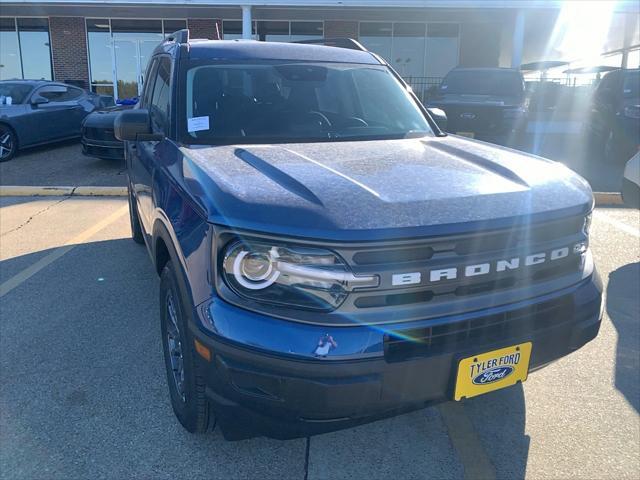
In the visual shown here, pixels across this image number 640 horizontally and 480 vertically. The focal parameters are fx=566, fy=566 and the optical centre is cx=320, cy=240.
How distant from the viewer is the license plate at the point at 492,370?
85.8 inches

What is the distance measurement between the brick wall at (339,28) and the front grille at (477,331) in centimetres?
1679

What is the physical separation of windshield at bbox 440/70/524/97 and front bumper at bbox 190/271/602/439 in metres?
9.04

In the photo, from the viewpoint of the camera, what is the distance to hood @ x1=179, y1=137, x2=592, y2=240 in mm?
2098

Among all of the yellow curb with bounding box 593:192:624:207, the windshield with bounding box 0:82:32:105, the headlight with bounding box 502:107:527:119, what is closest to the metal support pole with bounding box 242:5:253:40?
the windshield with bounding box 0:82:32:105

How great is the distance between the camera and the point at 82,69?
18141mm

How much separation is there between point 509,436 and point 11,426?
98.2 inches

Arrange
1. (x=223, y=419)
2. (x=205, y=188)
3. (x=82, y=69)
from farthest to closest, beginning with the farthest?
(x=82, y=69), (x=205, y=188), (x=223, y=419)

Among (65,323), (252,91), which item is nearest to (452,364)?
(252,91)

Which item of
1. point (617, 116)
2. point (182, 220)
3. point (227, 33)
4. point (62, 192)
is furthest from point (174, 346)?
point (227, 33)

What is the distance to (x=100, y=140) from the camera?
30.9 feet

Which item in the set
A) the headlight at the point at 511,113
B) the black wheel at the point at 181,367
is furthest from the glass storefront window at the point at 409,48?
the black wheel at the point at 181,367

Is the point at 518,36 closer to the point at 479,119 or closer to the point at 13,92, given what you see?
the point at 479,119

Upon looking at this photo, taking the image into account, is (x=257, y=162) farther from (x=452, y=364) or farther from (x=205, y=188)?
(x=452, y=364)

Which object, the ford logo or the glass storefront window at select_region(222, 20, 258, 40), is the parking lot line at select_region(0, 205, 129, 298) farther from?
the glass storefront window at select_region(222, 20, 258, 40)
